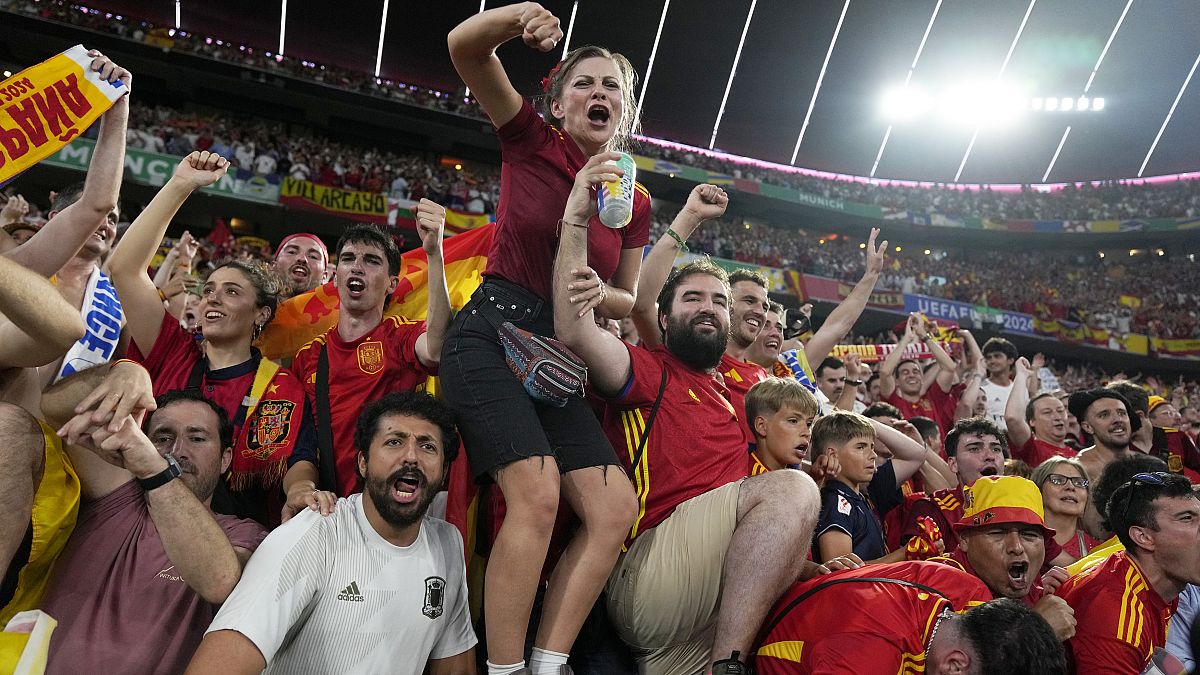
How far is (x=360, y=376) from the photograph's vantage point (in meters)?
3.23

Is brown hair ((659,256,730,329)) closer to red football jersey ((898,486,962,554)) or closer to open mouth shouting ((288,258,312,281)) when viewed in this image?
red football jersey ((898,486,962,554))

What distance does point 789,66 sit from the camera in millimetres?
23938

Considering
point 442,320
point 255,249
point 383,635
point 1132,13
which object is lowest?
point 255,249

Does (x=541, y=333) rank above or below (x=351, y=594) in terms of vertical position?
above

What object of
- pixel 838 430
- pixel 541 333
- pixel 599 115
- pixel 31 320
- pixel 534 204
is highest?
pixel 599 115

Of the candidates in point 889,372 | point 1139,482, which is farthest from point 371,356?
point 889,372

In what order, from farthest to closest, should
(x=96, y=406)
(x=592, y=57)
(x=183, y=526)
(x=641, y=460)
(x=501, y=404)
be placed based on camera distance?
1. (x=641, y=460)
2. (x=592, y=57)
3. (x=501, y=404)
4. (x=183, y=526)
5. (x=96, y=406)

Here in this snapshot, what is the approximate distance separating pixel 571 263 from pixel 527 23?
679 millimetres

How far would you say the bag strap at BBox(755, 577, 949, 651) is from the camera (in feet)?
7.95

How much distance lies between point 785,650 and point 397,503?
1262mm

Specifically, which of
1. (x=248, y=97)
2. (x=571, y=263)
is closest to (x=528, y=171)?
(x=571, y=263)

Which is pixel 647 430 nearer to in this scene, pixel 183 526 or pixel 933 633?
pixel 933 633

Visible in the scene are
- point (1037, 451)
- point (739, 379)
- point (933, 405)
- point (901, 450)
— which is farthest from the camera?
point (933, 405)

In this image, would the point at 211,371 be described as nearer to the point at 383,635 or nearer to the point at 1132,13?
the point at 383,635
